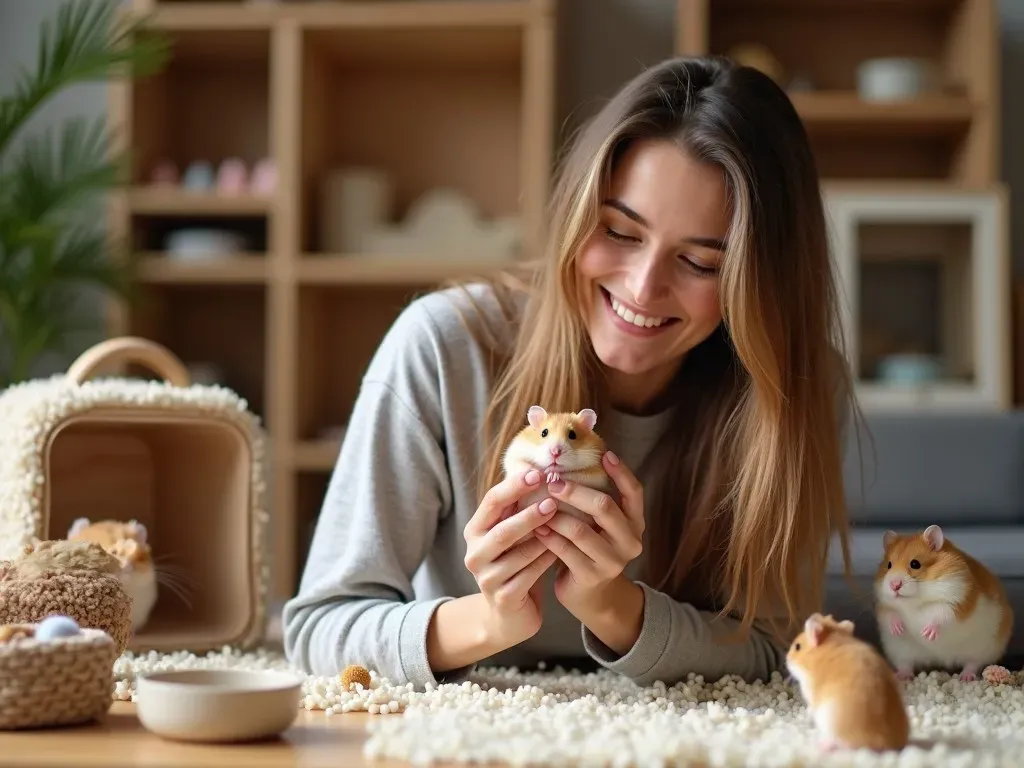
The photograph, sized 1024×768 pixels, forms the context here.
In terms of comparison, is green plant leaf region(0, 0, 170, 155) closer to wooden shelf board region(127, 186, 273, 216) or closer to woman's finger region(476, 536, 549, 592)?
wooden shelf board region(127, 186, 273, 216)

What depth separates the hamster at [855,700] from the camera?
2.72 feet

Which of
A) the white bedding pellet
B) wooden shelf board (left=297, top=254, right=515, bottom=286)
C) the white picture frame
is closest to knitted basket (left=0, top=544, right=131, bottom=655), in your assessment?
the white bedding pellet

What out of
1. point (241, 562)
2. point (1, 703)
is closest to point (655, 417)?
point (241, 562)

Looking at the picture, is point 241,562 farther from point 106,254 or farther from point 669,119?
point 106,254

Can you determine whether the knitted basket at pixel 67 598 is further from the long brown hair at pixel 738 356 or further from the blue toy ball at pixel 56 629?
the long brown hair at pixel 738 356

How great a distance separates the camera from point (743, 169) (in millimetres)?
1211

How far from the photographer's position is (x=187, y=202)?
117 inches

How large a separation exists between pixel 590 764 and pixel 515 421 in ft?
1.80

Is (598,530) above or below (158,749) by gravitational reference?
above

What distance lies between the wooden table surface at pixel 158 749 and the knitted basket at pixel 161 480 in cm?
58

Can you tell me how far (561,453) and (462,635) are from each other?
245 millimetres

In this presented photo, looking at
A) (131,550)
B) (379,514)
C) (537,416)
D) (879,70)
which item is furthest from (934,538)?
(879,70)

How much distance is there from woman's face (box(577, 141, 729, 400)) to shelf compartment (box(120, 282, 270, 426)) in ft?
7.14

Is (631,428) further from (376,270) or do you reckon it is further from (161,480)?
(376,270)
